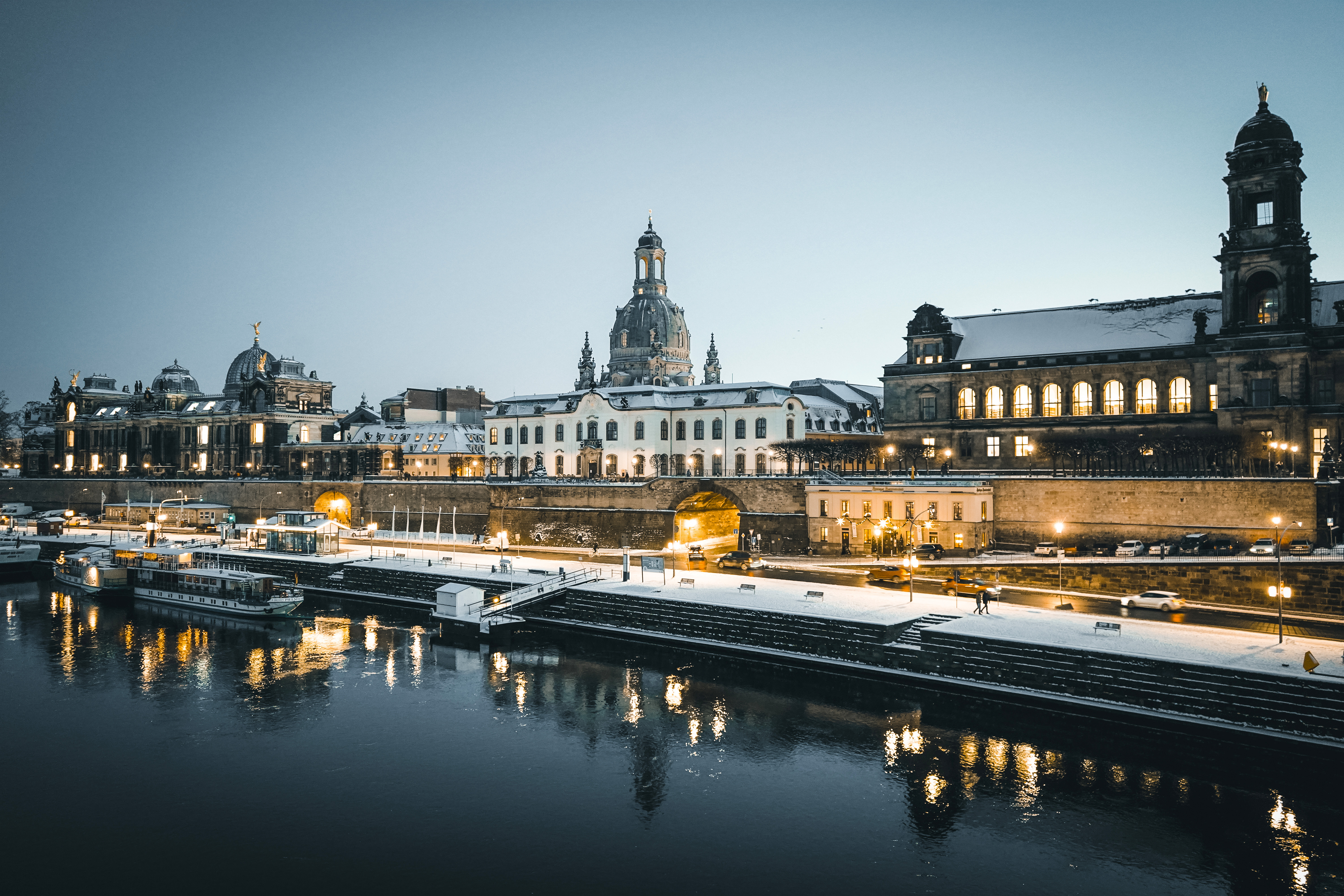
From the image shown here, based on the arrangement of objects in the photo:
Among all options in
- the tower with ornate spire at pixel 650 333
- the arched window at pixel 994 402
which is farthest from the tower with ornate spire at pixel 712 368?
the arched window at pixel 994 402

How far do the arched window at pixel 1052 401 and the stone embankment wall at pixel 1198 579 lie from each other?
1708 centimetres

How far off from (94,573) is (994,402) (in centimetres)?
6454

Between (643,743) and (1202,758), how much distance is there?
708 inches

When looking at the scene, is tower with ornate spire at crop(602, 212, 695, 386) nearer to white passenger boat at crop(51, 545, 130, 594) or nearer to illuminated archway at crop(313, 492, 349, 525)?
illuminated archway at crop(313, 492, 349, 525)

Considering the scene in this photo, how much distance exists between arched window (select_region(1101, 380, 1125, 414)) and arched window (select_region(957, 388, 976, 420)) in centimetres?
839

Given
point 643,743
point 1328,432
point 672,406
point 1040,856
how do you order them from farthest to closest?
point 672,406 < point 1328,432 < point 643,743 < point 1040,856

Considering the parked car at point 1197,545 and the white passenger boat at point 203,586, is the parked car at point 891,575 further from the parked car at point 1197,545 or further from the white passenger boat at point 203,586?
the white passenger boat at point 203,586

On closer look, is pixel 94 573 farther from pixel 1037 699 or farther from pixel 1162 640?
pixel 1162 640

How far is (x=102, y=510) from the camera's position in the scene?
353 ft

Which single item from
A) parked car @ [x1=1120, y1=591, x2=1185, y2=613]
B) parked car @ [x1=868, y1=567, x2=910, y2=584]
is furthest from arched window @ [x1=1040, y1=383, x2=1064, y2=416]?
parked car @ [x1=1120, y1=591, x2=1185, y2=613]

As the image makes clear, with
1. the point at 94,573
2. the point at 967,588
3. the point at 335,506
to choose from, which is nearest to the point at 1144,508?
the point at 967,588

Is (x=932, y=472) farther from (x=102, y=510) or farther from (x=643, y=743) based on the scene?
(x=102, y=510)

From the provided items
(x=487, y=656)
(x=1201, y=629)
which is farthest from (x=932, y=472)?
(x=487, y=656)

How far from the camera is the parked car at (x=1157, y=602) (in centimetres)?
4091
